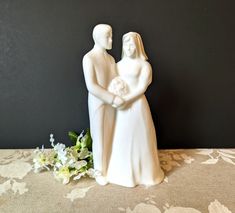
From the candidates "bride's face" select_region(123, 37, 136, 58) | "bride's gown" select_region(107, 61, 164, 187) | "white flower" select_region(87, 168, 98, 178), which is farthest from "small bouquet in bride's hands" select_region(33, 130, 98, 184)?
"bride's face" select_region(123, 37, 136, 58)

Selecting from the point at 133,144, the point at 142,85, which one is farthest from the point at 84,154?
the point at 142,85

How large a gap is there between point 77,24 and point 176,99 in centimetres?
53

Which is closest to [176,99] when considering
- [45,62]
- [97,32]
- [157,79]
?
[157,79]

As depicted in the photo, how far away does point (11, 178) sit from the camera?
0.88 m

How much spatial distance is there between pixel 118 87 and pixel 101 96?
65 millimetres

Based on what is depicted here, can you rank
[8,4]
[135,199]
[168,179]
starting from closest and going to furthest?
[135,199] < [168,179] < [8,4]

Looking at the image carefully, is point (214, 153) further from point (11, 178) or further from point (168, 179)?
point (11, 178)

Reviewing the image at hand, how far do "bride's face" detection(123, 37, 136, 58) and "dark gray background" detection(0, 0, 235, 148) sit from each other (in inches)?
9.1

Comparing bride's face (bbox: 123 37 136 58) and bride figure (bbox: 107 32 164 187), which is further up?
bride's face (bbox: 123 37 136 58)

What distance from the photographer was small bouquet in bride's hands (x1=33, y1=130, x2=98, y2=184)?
855 millimetres

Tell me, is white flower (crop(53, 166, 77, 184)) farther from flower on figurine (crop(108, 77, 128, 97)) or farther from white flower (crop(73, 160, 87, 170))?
flower on figurine (crop(108, 77, 128, 97))

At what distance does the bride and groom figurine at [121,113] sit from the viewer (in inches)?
30.2

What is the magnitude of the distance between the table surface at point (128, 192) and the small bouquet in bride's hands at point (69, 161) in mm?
25

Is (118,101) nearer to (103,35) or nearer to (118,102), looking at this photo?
(118,102)
